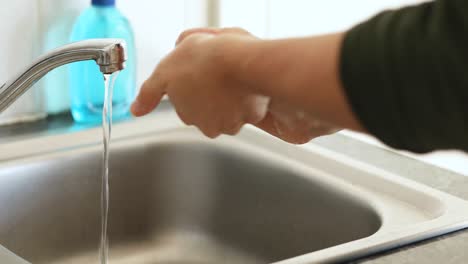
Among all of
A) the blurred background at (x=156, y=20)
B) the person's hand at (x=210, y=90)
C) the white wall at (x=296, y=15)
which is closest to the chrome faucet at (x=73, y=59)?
the person's hand at (x=210, y=90)

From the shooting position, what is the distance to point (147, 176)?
1.10m

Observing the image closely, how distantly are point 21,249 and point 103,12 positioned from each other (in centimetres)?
32

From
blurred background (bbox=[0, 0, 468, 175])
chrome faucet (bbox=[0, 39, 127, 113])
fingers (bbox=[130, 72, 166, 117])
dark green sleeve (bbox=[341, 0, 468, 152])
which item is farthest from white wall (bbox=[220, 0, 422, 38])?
dark green sleeve (bbox=[341, 0, 468, 152])

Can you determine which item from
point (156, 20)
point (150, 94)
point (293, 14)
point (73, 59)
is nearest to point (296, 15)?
point (293, 14)

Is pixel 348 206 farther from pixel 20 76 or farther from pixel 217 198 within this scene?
pixel 20 76

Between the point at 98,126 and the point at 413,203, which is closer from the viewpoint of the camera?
the point at 413,203

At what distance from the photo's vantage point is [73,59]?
79 centimetres

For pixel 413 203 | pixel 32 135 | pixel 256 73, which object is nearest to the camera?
pixel 256 73

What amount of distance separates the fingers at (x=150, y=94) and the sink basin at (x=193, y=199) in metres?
0.33

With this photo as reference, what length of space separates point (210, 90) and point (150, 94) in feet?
0.23

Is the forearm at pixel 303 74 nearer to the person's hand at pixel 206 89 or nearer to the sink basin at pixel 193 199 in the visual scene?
the person's hand at pixel 206 89

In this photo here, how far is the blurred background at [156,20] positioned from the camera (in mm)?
1052

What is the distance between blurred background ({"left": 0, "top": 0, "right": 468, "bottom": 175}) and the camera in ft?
3.45

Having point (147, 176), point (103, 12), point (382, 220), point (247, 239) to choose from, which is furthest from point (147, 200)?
point (382, 220)
